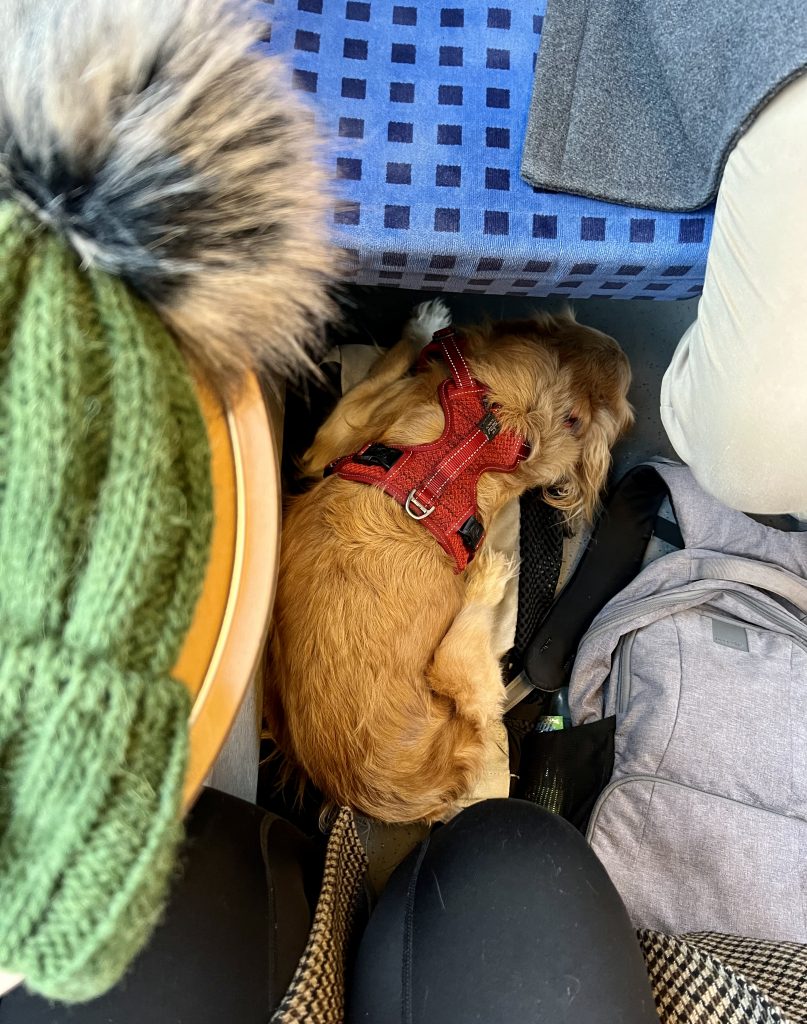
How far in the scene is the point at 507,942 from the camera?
0.73 meters

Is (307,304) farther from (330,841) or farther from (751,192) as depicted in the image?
(330,841)

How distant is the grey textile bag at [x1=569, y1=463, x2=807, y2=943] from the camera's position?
1.07 meters

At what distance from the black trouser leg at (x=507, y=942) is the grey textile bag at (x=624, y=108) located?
797 mm

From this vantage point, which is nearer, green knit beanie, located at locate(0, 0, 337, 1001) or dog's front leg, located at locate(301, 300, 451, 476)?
green knit beanie, located at locate(0, 0, 337, 1001)

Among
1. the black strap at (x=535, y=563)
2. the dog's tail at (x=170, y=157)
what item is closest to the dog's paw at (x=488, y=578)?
the black strap at (x=535, y=563)

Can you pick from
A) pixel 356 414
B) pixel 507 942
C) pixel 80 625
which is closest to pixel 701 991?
pixel 507 942

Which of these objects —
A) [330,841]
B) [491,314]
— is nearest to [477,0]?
[491,314]

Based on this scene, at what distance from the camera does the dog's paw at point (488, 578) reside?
1159 mm

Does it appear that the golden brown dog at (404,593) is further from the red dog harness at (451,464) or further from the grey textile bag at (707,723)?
the grey textile bag at (707,723)

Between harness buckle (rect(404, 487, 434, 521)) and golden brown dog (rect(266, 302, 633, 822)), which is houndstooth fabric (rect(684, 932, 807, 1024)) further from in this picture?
harness buckle (rect(404, 487, 434, 521))

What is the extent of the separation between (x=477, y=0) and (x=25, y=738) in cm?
104

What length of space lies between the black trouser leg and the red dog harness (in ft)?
1.53

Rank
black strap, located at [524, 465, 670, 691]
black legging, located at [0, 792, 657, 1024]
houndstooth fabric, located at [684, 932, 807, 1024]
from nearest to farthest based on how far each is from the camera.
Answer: black legging, located at [0, 792, 657, 1024] < houndstooth fabric, located at [684, 932, 807, 1024] < black strap, located at [524, 465, 670, 691]

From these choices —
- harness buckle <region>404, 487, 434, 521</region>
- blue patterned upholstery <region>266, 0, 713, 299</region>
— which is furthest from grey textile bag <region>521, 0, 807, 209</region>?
harness buckle <region>404, 487, 434, 521</region>
